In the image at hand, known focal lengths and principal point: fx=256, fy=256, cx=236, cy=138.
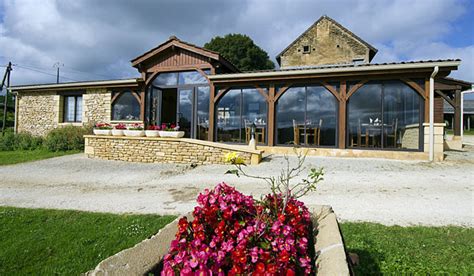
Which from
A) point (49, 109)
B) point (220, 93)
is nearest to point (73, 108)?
point (49, 109)

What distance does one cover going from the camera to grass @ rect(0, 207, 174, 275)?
2.58m

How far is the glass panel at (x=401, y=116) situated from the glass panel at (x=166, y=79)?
8731mm

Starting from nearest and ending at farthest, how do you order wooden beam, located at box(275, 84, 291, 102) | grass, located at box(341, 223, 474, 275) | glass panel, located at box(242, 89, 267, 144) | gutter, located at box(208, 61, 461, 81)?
grass, located at box(341, 223, 474, 275) → gutter, located at box(208, 61, 461, 81) → wooden beam, located at box(275, 84, 291, 102) → glass panel, located at box(242, 89, 267, 144)

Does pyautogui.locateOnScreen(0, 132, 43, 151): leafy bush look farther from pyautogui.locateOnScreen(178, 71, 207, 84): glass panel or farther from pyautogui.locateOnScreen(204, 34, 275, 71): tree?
pyautogui.locateOnScreen(204, 34, 275, 71): tree

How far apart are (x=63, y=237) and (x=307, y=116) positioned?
8545mm

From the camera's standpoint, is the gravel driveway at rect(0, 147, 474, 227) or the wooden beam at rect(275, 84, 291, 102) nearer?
the gravel driveway at rect(0, 147, 474, 227)

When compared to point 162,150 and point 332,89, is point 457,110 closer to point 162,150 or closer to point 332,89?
point 332,89

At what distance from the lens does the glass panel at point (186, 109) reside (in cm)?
Answer: 1168

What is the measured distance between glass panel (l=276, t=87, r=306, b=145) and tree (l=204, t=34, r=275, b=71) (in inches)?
838

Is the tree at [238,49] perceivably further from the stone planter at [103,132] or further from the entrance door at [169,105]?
the stone planter at [103,132]

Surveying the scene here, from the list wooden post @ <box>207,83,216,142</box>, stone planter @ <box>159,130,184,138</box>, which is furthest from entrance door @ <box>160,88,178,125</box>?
stone planter @ <box>159,130,184,138</box>

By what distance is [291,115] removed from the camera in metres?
10.1

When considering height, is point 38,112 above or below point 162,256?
above

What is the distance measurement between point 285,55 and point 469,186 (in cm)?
2017
